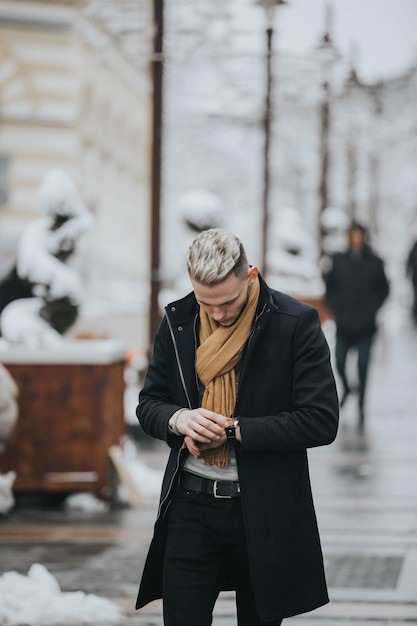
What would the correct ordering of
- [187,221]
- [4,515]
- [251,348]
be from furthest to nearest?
1. [187,221]
2. [4,515]
3. [251,348]

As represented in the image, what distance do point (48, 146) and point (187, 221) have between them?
15084 mm

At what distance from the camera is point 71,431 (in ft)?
32.5

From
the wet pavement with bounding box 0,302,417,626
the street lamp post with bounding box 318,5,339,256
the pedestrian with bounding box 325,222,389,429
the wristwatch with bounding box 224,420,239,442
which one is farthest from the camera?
the street lamp post with bounding box 318,5,339,256

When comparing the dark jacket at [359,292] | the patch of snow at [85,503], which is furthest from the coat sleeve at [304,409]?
the dark jacket at [359,292]

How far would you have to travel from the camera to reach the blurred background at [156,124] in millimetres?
16859

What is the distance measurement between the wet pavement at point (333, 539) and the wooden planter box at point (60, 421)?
26 cm

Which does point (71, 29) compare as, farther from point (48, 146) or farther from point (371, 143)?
point (371, 143)

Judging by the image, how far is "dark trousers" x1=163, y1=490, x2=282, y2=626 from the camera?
4.38 metres

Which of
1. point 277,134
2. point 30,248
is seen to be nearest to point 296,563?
point 30,248

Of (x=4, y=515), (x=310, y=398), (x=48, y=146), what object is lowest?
(x=4, y=515)

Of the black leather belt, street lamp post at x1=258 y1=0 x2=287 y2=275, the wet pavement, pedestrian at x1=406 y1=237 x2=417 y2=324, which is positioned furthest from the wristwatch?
pedestrian at x1=406 y1=237 x2=417 y2=324

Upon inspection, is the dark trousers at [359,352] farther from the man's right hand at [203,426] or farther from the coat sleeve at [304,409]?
the man's right hand at [203,426]

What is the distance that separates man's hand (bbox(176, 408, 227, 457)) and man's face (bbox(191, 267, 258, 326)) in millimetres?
289

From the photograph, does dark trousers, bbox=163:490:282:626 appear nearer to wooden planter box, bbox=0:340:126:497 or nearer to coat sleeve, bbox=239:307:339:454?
coat sleeve, bbox=239:307:339:454
